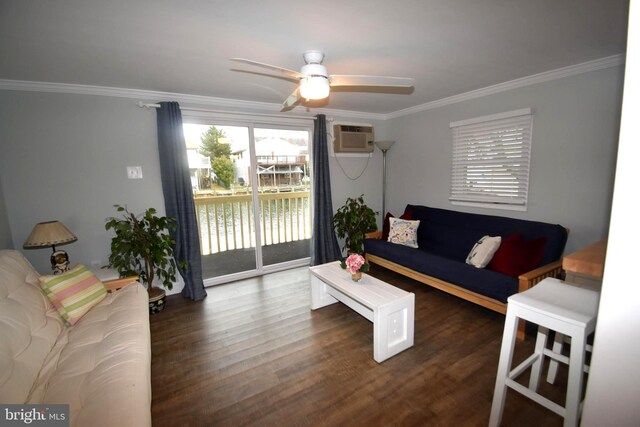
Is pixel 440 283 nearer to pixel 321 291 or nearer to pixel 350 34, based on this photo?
pixel 321 291

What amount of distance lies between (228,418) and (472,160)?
3.48 metres

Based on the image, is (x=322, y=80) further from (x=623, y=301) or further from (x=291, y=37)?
(x=623, y=301)

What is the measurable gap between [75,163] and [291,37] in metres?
2.46

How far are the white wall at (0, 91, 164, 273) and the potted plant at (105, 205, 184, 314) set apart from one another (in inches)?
9.3

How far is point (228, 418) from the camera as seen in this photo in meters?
1.56

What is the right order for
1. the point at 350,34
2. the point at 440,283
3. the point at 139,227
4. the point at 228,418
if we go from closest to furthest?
the point at 228,418, the point at 350,34, the point at 139,227, the point at 440,283

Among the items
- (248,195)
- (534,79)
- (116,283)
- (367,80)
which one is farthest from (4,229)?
(534,79)

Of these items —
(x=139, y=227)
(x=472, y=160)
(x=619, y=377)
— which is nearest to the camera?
(x=619, y=377)

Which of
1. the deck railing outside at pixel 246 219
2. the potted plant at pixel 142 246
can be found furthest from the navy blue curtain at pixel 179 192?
the deck railing outside at pixel 246 219

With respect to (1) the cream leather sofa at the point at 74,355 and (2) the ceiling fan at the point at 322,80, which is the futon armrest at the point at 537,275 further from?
(1) the cream leather sofa at the point at 74,355

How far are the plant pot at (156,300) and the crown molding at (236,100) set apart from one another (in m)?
2.03

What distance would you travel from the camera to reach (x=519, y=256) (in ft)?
7.84

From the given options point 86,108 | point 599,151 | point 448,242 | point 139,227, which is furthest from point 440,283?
point 86,108

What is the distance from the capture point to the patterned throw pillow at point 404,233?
3.49 meters
